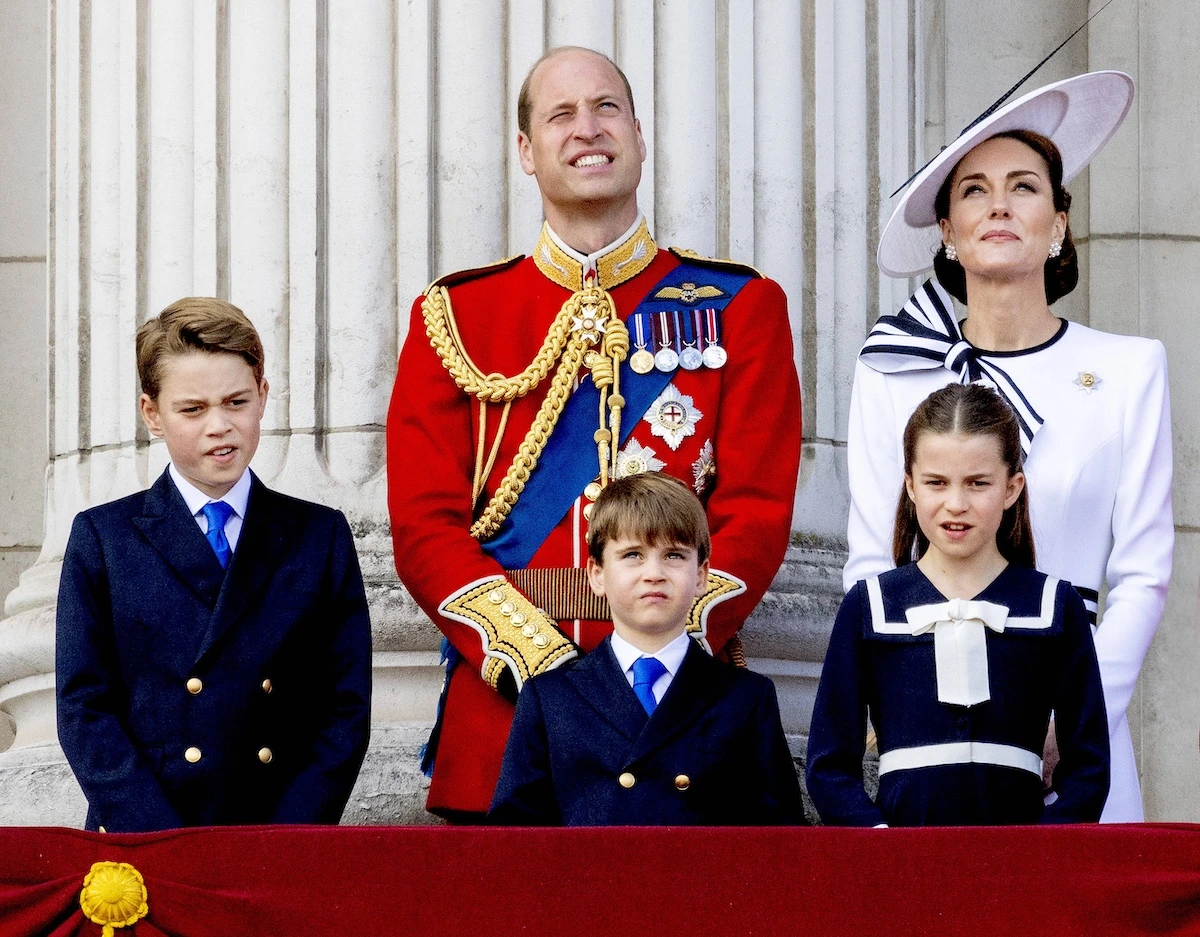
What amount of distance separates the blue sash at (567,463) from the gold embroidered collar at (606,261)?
0.29ft

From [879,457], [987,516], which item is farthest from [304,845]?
[879,457]

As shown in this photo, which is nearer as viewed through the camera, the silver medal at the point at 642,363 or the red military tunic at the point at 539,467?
the red military tunic at the point at 539,467

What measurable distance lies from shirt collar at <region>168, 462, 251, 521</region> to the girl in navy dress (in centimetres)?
97

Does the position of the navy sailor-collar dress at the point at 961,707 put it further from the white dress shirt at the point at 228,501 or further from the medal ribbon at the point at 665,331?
the white dress shirt at the point at 228,501

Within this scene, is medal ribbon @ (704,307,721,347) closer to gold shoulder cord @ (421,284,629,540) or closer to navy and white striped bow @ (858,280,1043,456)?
gold shoulder cord @ (421,284,629,540)

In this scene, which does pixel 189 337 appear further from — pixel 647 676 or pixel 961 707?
pixel 961 707

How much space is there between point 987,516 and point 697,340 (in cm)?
78

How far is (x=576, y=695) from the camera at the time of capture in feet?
11.5

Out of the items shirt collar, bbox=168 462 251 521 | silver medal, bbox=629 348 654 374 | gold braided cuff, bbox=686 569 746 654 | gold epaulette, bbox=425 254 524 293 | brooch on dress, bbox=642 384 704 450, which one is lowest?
gold braided cuff, bbox=686 569 746 654

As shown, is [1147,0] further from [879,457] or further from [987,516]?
[987,516]

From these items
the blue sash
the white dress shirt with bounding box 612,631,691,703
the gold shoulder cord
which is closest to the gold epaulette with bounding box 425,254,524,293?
the gold shoulder cord

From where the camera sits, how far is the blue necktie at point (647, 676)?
3.50 metres

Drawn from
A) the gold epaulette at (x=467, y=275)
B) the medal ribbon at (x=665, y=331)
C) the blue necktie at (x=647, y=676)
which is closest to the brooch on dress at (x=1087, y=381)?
the medal ribbon at (x=665, y=331)

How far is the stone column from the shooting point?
499 cm
